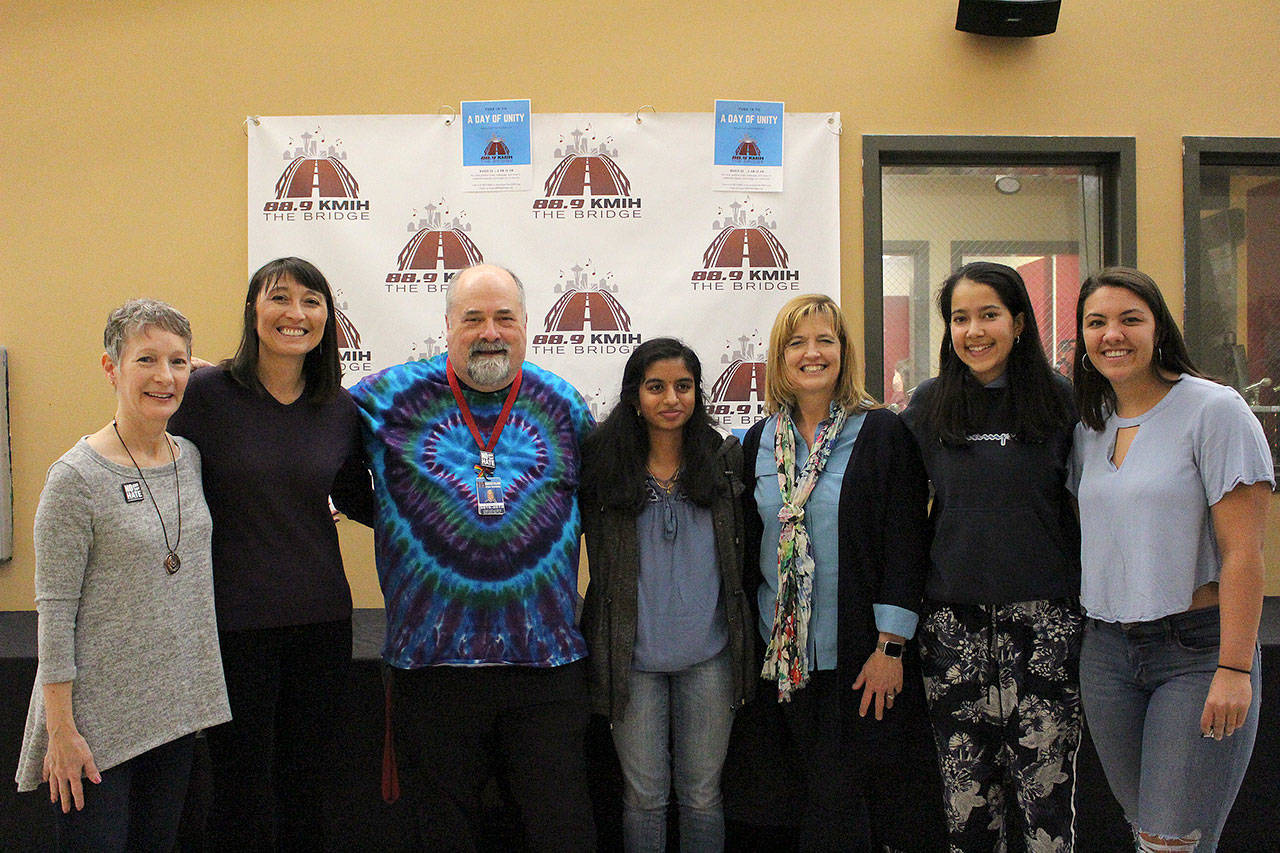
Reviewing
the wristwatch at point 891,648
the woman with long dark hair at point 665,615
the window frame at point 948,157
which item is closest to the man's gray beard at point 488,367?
the woman with long dark hair at point 665,615

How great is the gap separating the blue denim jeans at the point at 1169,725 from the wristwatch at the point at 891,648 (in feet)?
1.41

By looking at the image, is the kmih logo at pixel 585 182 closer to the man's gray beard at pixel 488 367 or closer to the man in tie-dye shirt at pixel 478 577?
the man in tie-dye shirt at pixel 478 577

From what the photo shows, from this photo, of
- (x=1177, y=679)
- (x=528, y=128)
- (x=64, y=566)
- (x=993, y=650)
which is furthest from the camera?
(x=528, y=128)

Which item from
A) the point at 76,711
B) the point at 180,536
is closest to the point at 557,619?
the point at 180,536

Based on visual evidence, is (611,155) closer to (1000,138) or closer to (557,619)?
(1000,138)

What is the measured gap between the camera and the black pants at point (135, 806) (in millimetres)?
1714

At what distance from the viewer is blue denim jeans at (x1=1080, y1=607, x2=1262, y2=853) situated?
177cm

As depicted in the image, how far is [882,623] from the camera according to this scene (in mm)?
2084

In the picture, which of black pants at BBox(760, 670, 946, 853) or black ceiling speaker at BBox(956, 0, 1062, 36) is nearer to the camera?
black pants at BBox(760, 670, 946, 853)

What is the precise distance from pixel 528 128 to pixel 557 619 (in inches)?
78.4

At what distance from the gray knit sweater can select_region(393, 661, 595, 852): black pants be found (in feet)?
1.51

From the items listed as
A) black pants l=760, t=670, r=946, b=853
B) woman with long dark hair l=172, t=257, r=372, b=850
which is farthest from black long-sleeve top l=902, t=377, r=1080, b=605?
woman with long dark hair l=172, t=257, r=372, b=850

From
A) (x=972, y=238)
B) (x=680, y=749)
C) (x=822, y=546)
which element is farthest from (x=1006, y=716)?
(x=972, y=238)

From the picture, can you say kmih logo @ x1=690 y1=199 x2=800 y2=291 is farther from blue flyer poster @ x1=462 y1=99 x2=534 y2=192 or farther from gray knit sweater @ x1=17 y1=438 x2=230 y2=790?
gray knit sweater @ x1=17 y1=438 x2=230 y2=790
